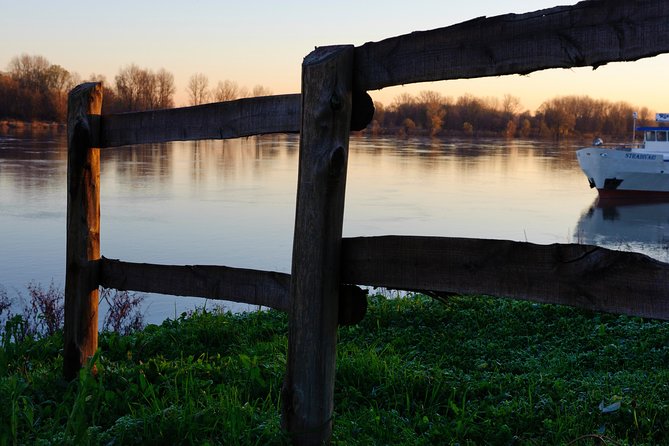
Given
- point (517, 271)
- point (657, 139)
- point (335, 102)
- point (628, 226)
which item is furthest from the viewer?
point (657, 139)

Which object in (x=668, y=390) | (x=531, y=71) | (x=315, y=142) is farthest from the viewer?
(x=668, y=390)

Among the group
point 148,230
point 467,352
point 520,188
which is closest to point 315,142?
point 467,352

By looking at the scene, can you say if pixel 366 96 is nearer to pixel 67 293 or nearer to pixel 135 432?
pixel 135 432

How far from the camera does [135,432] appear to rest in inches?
136

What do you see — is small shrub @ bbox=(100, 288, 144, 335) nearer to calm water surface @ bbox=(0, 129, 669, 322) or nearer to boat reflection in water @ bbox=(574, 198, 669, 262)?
→ calm water surface @ bbox=(0, 129, 669, 322)

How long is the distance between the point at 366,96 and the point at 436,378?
6.17 feet

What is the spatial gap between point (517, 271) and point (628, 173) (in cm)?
2982

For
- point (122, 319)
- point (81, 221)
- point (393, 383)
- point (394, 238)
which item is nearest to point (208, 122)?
point (81, 221)

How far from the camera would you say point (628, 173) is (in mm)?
30688

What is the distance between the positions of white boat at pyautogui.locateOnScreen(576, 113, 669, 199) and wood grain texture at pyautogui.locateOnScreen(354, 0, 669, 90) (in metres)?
28.7

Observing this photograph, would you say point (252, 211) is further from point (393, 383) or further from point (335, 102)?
point (335, 102)

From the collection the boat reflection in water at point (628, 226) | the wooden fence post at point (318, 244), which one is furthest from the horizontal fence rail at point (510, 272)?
the boat reflection in water at point (628, 226)

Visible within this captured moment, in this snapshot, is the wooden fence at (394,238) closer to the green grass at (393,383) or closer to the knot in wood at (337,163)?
the knot in wood at (337,163)

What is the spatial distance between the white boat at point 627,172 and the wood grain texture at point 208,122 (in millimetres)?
27944
